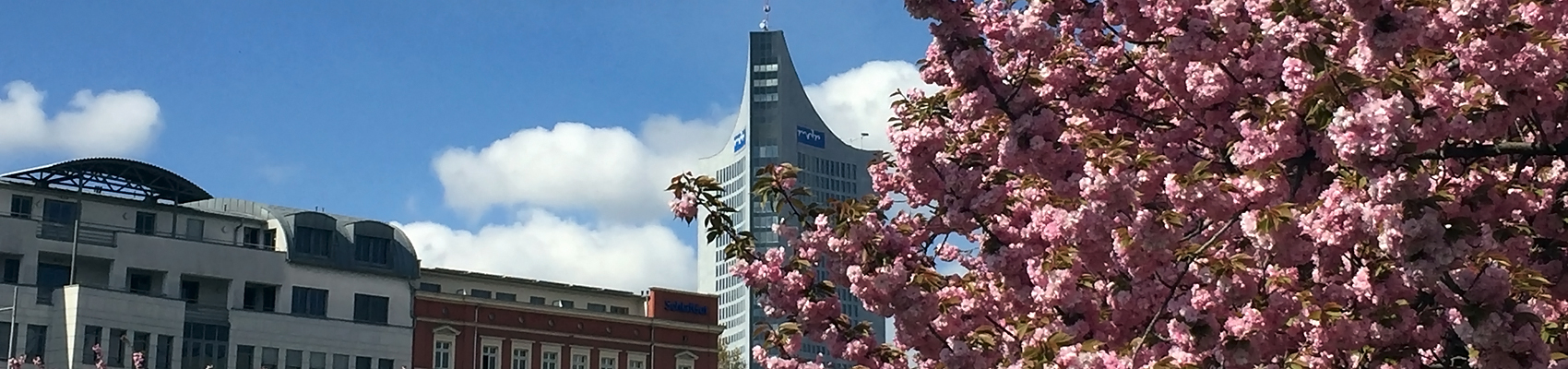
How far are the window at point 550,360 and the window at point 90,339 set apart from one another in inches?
732

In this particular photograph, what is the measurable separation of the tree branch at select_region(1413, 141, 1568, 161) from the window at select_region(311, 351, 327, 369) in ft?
210

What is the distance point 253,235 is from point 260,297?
330 cm

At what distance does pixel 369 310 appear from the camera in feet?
237

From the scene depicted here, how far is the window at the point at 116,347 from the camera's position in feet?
205

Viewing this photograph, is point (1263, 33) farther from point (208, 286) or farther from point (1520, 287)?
point (208, 286)

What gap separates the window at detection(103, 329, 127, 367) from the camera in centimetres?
6253

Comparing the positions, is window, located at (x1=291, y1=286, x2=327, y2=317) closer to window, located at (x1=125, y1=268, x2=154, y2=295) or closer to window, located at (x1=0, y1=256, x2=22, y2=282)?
window, located at (x1=125, y1=268, x2=154, y2=295)

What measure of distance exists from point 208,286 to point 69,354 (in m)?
7.32

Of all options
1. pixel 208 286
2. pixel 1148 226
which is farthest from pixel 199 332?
pixel 1148 226

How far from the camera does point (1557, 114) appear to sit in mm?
9312

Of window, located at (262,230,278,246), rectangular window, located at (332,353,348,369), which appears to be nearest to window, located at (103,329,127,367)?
rectangular window, located at (332,353,348,369)

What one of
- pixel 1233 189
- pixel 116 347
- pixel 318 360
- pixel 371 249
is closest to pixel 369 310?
pixel 371 249

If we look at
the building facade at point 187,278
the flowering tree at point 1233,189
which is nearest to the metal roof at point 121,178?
the building facade at point 187,278

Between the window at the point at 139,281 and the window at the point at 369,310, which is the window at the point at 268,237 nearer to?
the window at the point at 369,310
